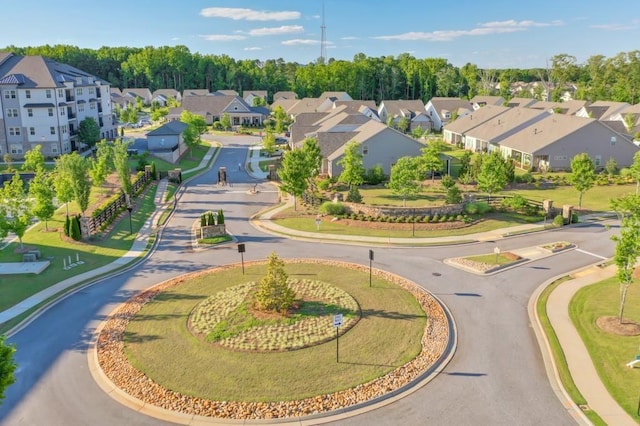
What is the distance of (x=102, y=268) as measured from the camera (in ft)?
107

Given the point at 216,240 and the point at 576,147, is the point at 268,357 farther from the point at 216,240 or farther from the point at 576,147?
the point at 576,147

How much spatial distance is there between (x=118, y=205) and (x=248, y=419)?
32273mm

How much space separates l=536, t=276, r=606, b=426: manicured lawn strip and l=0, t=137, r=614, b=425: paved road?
67cm

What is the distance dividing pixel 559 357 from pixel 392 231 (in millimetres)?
20111

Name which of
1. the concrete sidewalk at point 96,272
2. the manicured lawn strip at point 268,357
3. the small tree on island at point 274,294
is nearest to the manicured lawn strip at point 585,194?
the manicured lawn strip at point 268,357

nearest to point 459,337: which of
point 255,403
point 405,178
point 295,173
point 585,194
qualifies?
point 255,403

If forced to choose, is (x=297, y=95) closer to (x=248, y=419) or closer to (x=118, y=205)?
(x=118, y=205)

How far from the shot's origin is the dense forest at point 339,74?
498ft

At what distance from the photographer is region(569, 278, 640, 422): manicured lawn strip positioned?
1906cm

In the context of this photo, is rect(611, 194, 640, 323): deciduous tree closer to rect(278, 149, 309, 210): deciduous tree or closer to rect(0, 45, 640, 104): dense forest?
rect(278, 149, 309, 210): deciduous tree

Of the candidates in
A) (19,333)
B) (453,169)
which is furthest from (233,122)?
(19,333)

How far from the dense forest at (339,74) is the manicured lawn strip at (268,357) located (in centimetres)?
13152

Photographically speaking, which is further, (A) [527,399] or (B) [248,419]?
(A) [527,399]

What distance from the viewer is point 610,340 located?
22.8 metres
